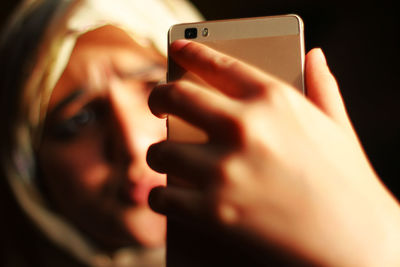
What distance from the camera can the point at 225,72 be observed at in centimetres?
20

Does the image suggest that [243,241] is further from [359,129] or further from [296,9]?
[296,9]

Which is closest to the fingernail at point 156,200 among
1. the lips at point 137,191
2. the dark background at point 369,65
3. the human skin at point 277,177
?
the human skin at point 277,177

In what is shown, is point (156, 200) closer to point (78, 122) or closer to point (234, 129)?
point (234, 129)

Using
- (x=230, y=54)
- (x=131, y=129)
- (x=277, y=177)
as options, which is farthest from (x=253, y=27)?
(x=131, y=129)

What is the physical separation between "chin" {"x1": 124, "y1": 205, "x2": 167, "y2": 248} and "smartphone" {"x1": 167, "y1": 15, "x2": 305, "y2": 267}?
234mm

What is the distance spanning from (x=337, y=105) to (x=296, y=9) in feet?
1.63

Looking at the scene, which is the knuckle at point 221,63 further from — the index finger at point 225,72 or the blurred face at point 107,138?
the blurred face at point 107,138

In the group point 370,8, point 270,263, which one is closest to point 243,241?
point 270,263

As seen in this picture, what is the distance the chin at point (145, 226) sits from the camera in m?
0.46

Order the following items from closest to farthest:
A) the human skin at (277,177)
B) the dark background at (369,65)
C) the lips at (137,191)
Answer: the human skin at (277,177) < the lips at (137,191) < the dark background at (369,65)

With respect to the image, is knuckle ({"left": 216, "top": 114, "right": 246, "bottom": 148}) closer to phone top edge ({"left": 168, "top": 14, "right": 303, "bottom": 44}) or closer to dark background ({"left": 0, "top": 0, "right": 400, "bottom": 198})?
phone top edge ({"left": 168, "top": 14, "right": 303, "bottom": 44})

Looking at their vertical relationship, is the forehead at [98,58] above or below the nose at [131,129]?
above

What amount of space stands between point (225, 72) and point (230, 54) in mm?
64

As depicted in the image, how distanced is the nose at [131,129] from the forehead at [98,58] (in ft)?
0.09
